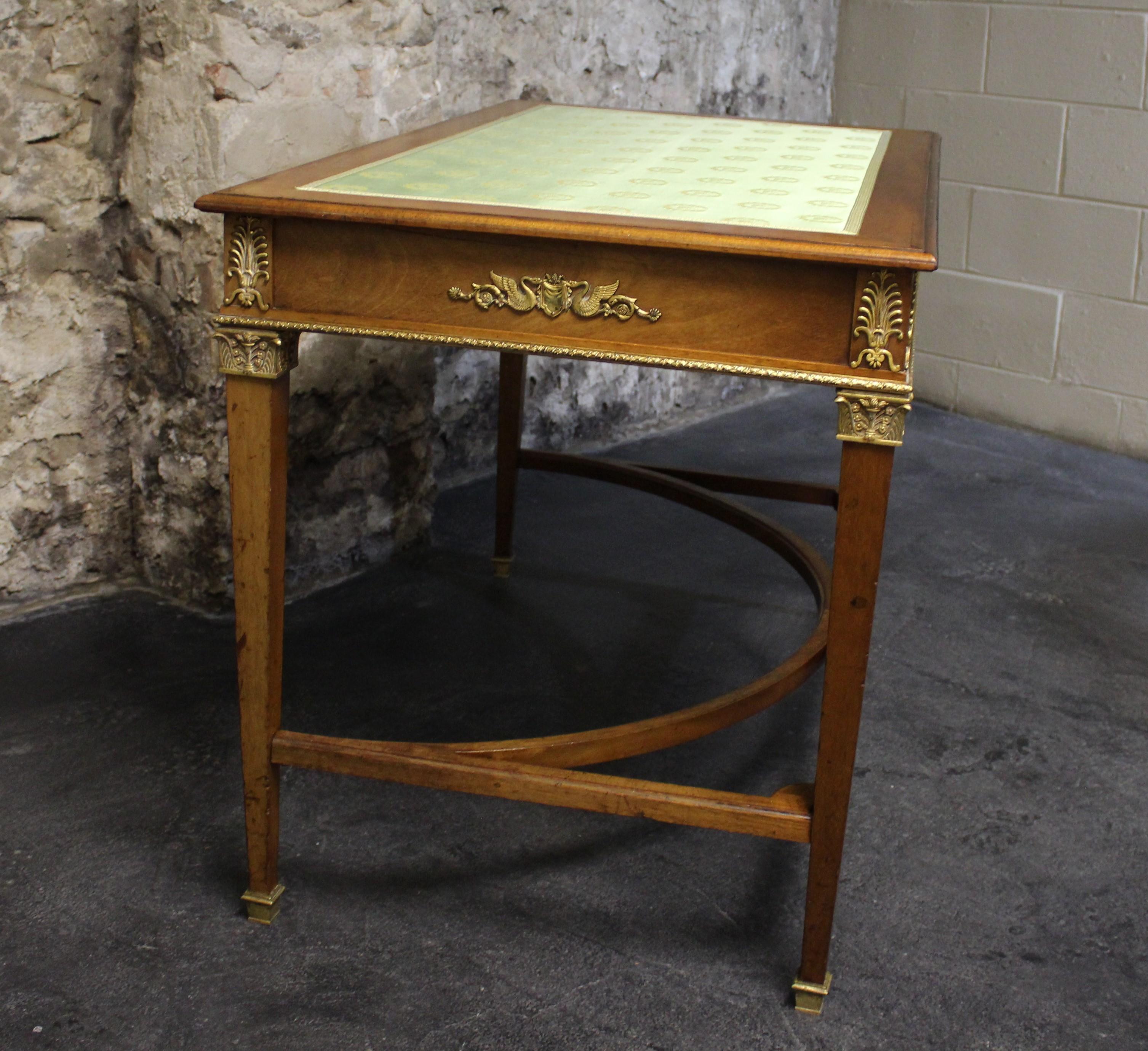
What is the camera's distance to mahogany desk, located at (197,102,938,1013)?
4.53ft

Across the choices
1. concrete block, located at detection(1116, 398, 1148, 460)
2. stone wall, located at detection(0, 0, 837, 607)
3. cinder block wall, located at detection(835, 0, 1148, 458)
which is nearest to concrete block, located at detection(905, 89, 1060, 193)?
cinder block wall, located at detection(835, 0, 1148, 458)

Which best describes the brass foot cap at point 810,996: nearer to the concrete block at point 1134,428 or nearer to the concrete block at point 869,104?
the concrete block at point 1134,428

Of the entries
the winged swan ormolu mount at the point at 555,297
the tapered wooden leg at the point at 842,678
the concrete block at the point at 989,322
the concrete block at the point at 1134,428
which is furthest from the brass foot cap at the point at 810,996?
the concrete block at the point at 989,322

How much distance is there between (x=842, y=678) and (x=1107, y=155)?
2.82 metres

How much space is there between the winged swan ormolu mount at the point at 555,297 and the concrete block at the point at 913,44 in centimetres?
298

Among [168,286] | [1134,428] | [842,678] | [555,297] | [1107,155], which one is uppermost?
[1107,155]

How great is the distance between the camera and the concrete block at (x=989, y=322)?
3.94 meters

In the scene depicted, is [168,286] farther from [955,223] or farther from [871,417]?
[955,223]

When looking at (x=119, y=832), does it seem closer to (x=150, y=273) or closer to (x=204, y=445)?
(x=204, y=445)

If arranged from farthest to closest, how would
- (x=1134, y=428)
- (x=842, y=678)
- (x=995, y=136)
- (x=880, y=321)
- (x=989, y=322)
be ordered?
(x=989, y=322) < (x=995, y=136) < (x=1134, y=428) < (x=842, y=678) < (x=880, y=321)

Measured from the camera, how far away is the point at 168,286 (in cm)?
236

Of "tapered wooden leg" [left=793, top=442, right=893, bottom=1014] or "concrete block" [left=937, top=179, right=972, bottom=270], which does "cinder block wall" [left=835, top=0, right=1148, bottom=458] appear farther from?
"tapered wooden leg" [left=793, top=442, right=893, bottom=1014]

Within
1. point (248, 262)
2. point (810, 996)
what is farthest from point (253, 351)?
point (810, 996)

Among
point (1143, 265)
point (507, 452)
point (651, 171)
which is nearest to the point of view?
point (651, 171)
